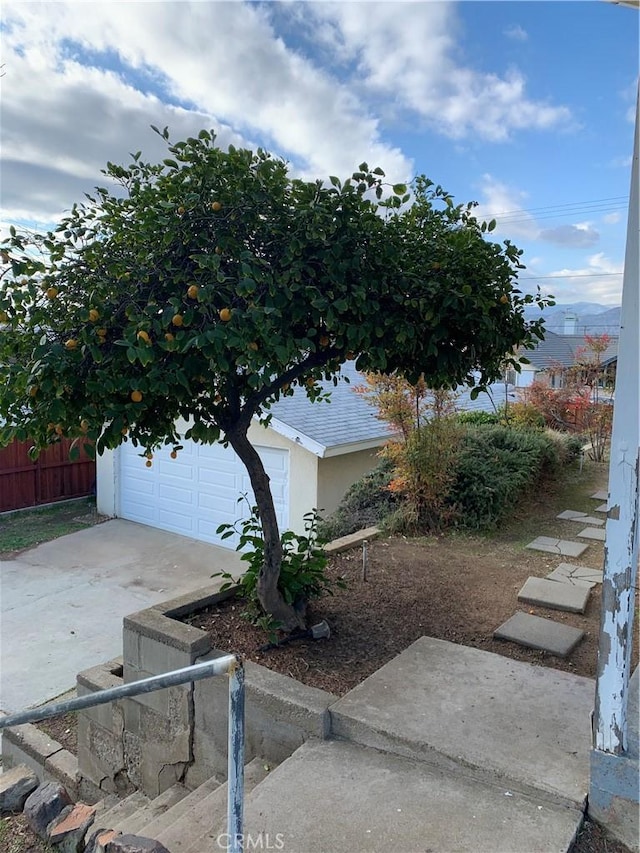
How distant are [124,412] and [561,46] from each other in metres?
2.70

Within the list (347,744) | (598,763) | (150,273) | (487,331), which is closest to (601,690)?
(598,763)

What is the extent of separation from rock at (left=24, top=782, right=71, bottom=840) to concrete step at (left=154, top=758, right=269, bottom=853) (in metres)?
0.95

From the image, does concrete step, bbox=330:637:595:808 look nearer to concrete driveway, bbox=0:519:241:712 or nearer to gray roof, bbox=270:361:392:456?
concrete driveway, bbox=0:519:241:712

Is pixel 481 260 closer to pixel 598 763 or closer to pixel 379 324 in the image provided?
pixel 379 324

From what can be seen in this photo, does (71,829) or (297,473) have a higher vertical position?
(297,473)

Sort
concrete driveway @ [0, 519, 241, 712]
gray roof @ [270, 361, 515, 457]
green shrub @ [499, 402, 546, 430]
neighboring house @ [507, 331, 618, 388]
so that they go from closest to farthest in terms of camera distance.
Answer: concrete driveway @ [0, 519, 241, 712] < gray roof @ [270, 361, 515, 457] < green shrub @ [499, 402, 546, 430] < neighboring house @ [507, 331, 618, 388]

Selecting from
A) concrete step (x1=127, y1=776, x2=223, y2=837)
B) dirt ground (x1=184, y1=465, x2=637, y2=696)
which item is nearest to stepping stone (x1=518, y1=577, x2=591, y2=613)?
dirt ground (x1=184, y1=465, x2=637, y2=696)

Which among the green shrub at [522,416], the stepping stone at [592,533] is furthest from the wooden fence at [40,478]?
the stepping stone at [592,533]

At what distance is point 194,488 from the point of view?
35.2 feet

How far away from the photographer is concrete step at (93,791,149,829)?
3.22 metres

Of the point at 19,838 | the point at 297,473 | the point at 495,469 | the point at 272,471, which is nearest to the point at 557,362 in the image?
the point at 495,469

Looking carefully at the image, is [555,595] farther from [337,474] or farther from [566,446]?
[566,446]

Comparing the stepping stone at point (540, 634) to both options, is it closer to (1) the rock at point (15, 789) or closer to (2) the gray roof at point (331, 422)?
(1) the rock at point (15, 789)

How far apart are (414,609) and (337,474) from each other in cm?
515
